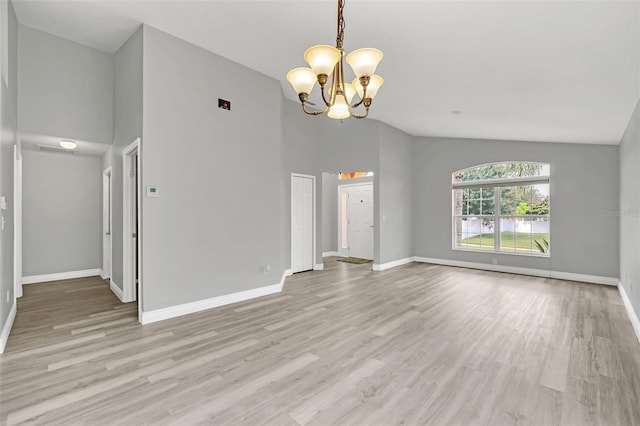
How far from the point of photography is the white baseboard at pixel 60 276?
5496 mm

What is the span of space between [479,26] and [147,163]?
3.58 metres

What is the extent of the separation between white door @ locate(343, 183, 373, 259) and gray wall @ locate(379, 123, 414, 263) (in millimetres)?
919

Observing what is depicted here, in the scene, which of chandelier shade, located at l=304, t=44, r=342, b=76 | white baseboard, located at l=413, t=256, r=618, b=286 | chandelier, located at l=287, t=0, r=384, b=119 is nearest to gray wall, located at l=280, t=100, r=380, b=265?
white baseboard, located at l=413, t=256, r=618, b=286

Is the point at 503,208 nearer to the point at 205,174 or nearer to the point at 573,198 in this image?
the point at 573,198

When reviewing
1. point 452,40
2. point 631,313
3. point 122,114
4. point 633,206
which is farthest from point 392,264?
point 122,114

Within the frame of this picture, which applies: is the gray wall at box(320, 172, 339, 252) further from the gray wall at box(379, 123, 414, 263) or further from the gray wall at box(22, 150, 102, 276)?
the gray wall at box(22, 150, 102, 276)

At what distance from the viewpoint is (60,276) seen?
5785 mm

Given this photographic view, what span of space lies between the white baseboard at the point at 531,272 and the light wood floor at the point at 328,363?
1279 mm

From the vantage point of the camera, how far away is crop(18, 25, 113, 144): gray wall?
4023 millimetres

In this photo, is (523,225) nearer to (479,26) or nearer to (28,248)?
(479,26)

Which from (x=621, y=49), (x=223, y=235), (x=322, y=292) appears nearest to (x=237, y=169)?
(x=223, y=235)

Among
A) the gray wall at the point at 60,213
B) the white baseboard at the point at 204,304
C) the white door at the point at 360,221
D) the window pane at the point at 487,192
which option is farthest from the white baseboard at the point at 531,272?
the gray wall at the point at 60,213

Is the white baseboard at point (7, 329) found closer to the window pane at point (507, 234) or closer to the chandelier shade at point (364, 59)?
the chandelier shade at point (364, 59)

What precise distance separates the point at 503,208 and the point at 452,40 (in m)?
4.97
